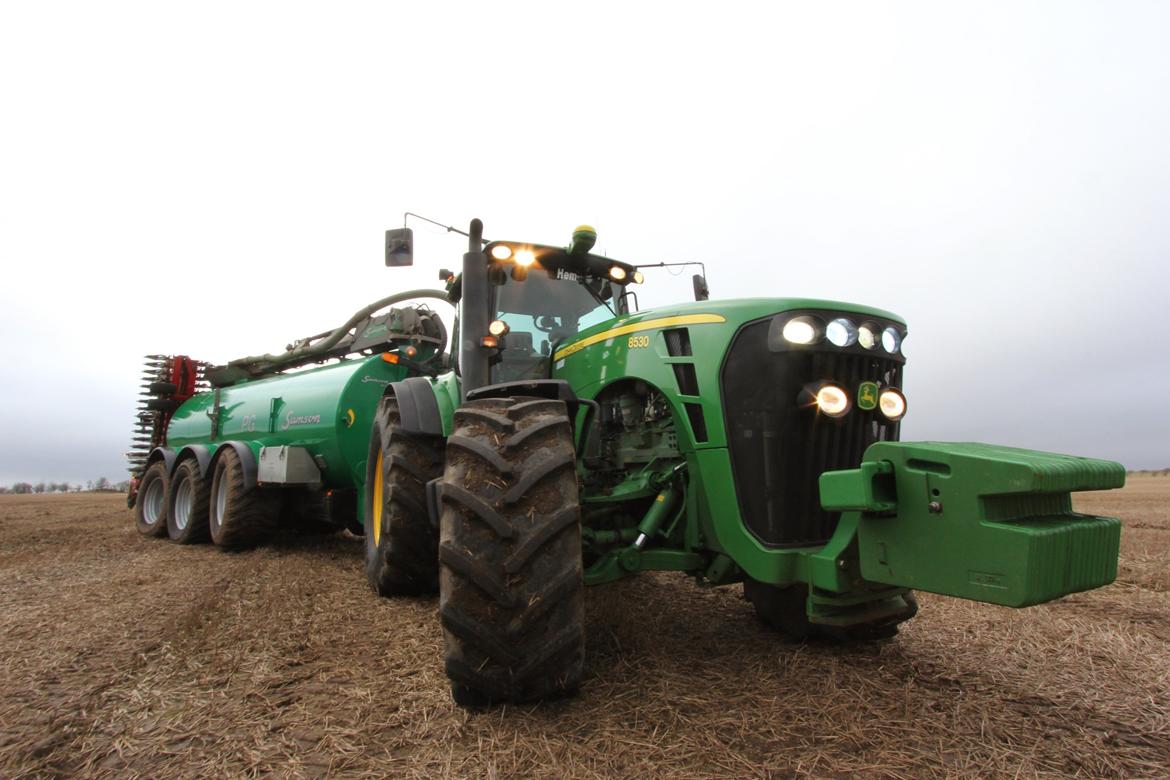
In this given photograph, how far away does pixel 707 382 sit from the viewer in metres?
2.88

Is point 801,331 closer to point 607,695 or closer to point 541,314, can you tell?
point 607,695

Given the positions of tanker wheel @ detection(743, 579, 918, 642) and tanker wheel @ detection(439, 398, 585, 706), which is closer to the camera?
tanker wheel @ detection(439, 398, 585, 706)

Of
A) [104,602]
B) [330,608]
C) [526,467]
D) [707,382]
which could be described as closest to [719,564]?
[707,382]

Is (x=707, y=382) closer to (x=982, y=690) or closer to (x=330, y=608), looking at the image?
(x=982, y=690)

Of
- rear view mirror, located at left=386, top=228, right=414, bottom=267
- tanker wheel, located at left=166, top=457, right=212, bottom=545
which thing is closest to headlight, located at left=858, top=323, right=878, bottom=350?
rear view mirror, located at left=386, top=228, right=414, bottom=267

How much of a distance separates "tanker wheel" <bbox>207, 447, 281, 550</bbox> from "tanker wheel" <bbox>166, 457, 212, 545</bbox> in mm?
429

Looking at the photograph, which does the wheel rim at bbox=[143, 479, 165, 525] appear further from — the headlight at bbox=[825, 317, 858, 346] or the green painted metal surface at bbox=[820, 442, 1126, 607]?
the green painted metal surface at bbox=[820, 442, 1126, 607]

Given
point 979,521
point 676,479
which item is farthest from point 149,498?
point 979,521

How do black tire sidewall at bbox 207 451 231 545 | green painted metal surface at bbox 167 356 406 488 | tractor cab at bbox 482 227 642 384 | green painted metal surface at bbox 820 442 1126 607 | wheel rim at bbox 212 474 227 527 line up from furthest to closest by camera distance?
wheel rim at bbox 212 474 227 527
black tire sidewall at bbox 207 451 231 545
green painted metal surface at bbox 167 356 406 488
tractor cab at bbox 482 227 642 384
green painted metal surface at bbox 820 442 1126 607

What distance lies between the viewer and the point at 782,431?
276 cm

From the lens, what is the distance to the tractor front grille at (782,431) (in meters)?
2.74

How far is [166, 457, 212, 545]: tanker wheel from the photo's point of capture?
24.7 ft

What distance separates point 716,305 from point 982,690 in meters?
1.91

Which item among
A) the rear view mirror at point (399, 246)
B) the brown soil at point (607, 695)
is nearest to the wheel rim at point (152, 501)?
the brown soil at point (607, 695)
